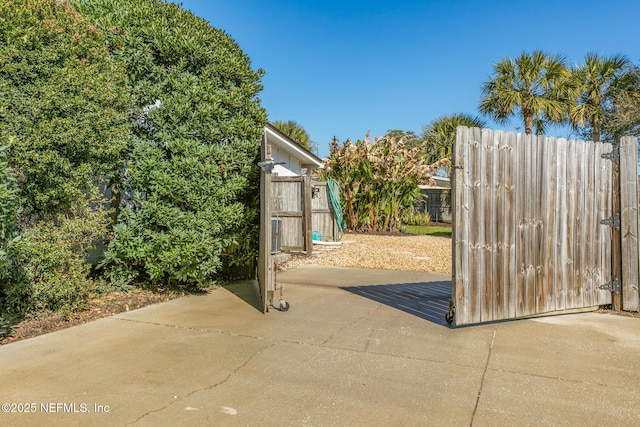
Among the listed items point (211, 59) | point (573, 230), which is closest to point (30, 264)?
point (211, 59)

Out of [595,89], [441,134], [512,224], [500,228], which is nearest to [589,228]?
[512,224]

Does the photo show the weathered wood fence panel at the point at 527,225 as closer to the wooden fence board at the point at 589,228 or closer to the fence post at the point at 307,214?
the wooden fence board at the point at 589,228

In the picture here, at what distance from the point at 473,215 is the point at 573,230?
1495mm

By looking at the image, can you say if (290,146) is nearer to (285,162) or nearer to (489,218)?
(285,162)

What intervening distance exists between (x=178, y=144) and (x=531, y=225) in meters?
4.23

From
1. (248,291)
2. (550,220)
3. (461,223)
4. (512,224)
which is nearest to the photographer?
(461,223)

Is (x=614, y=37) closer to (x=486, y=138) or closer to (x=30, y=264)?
(x=486, y=138)

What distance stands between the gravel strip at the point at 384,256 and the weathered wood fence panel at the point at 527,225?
3.26 metres

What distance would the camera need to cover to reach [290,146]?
491 inches

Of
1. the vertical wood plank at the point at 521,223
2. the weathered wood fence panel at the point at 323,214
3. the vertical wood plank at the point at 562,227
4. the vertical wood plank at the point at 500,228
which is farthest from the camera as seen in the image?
the weathered wood fence panel at the point at 323,214

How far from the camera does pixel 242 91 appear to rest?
5691mm

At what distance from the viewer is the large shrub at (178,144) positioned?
5.09m

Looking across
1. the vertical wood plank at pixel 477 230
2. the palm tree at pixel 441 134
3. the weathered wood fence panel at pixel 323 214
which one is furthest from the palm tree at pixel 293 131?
the vertical wood plank at pixel 477 230

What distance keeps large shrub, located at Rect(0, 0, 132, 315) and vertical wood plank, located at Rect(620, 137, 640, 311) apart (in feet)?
19.8
